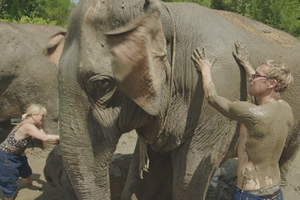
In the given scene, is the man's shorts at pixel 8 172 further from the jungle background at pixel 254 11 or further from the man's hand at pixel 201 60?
the jungle background at pixel 254 11

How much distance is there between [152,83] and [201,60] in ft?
1.48

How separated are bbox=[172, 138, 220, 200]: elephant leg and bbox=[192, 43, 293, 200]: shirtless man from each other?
22 centimetres

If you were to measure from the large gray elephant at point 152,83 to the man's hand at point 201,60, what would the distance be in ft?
0.14

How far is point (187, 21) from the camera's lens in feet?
7.34

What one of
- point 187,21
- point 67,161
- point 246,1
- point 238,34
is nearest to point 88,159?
point 67,161

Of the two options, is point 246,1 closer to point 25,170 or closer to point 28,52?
point 28,52

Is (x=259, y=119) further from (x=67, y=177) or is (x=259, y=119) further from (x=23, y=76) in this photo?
(x=23, y=76)

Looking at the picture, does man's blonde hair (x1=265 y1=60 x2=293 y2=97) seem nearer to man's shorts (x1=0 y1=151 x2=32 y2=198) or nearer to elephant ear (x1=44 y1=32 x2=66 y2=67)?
elephant ear (x1=44 y1=32 x2=66 y2=67)

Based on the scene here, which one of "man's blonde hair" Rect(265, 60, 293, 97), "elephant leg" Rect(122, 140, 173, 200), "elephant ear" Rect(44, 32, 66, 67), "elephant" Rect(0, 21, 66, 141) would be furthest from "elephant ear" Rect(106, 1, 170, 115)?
"elephant" Rect(0, 21, 66, 141)

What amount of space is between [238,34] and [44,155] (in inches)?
157

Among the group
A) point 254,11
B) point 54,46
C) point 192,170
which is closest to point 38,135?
point 54,46

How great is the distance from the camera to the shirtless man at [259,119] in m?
2.08

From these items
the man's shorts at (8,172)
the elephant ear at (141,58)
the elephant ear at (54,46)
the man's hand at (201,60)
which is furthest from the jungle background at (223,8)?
the elephant ear at (141,58)

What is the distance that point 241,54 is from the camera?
2260 millimetres
